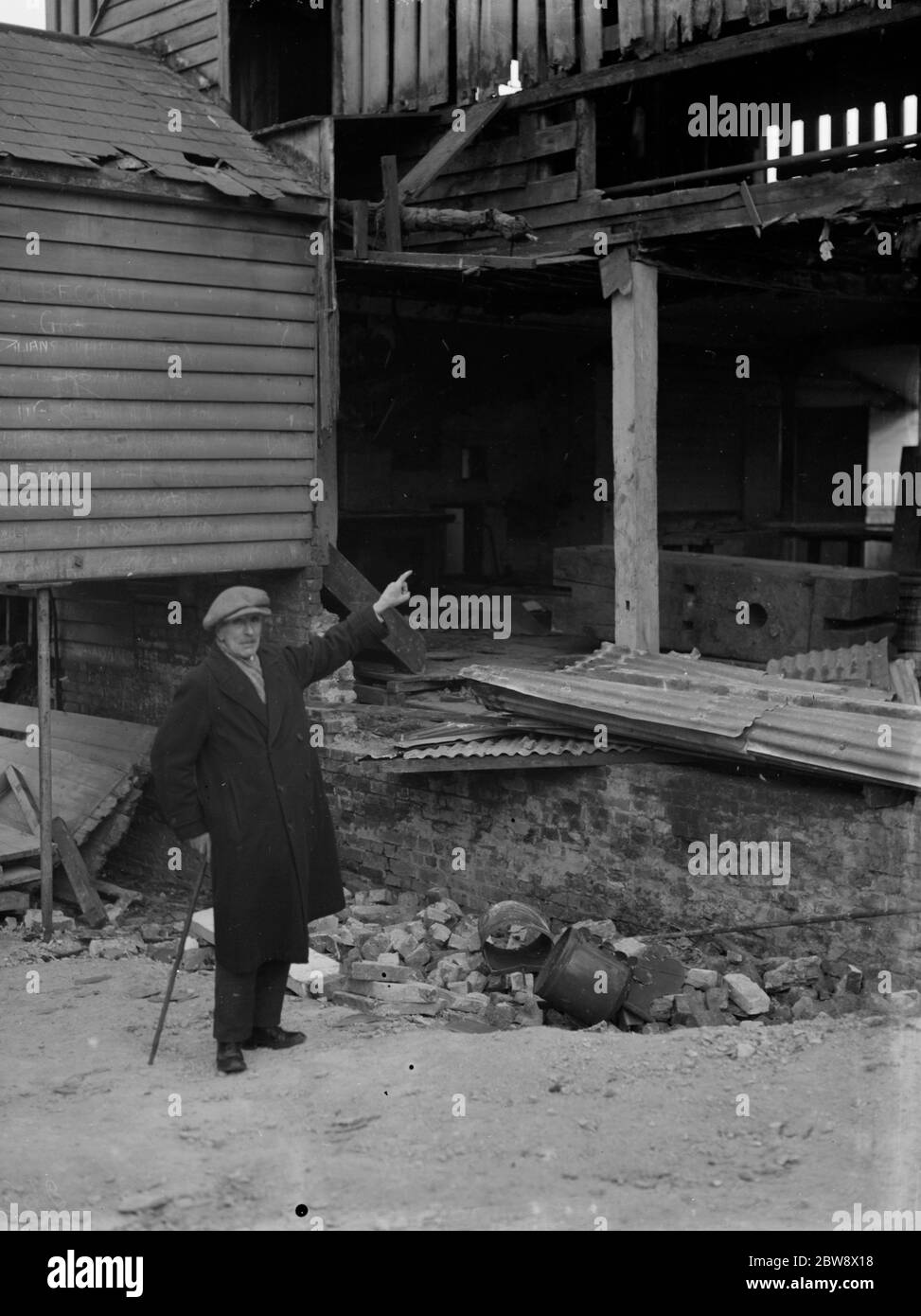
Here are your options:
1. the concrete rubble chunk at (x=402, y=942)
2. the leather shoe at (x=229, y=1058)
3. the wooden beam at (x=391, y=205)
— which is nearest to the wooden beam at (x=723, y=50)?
the wooden beam at (x=391, y=205)

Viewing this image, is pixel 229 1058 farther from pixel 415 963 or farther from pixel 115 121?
pixel 115 121

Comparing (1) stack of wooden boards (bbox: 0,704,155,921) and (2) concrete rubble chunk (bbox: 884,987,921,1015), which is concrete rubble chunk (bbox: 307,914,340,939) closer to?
(1) stack of wooden boards (bbox: 0,704,155,921)

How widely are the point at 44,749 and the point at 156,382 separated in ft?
9.14

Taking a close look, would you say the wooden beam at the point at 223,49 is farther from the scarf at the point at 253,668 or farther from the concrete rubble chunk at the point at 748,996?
the concrete rubble chunk at the point at 748,996

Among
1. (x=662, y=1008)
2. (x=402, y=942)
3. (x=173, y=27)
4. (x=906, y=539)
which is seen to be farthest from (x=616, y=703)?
(x=173, y=27)

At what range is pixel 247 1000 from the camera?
630 cm

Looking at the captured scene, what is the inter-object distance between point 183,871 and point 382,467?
514 centimetres

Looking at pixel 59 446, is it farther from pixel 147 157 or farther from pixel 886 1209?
pixel 886 1209

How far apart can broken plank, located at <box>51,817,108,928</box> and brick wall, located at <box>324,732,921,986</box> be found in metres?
1.97

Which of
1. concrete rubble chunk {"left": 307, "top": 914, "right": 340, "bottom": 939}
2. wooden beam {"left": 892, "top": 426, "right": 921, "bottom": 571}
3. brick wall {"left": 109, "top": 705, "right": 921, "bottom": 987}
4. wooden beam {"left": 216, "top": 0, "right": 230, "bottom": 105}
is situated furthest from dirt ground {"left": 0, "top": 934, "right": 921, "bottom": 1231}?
wooden beam {"left": 892, "top": 426, "right": 921, "bottom": 571}

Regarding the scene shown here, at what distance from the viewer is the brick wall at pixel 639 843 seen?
8.38 meters

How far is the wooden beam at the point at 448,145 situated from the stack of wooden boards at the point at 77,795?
514 centimetres
